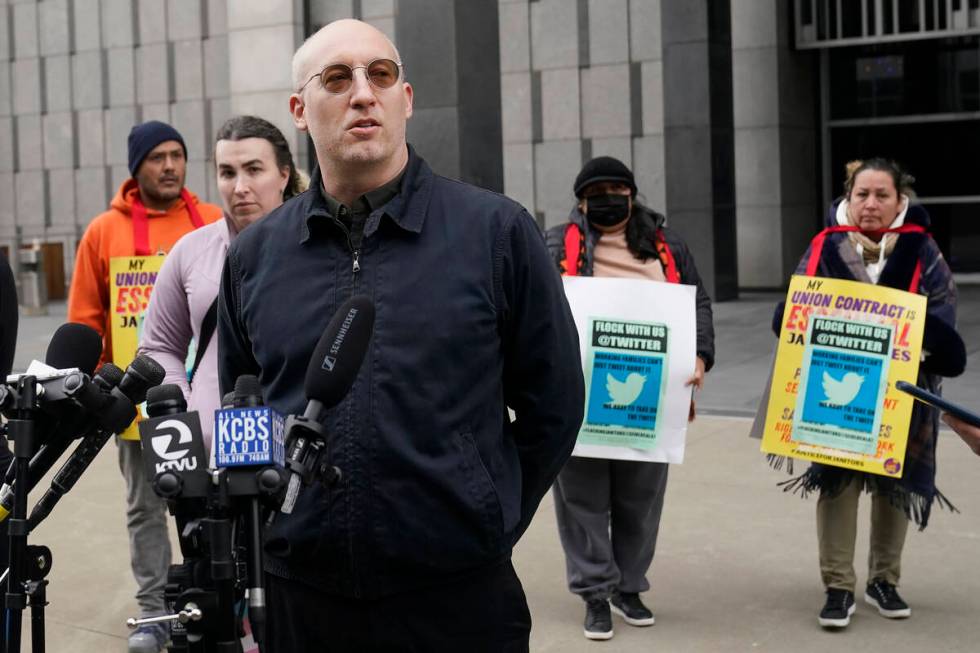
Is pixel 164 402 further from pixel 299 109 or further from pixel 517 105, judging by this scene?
pixel 517 105

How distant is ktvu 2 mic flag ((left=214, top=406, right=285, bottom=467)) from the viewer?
2.09 meters

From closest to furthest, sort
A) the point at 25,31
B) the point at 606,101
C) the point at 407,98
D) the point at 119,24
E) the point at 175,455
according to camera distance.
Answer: the point at 175,455, the point at 407,98, the point at 606,101, the point at 119,24, the point at 25,31

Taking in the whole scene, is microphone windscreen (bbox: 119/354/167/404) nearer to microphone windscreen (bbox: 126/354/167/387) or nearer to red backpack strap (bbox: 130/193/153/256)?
microphone windscreen (bbox: 126/354/167/387)

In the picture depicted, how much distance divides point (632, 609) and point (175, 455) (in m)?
3.89

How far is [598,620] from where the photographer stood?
222 inches

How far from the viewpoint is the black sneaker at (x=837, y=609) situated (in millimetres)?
5582

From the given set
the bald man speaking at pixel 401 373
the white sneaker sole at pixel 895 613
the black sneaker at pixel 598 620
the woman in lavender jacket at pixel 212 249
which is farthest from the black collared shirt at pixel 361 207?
the white sneaker sole at pixel 895 613

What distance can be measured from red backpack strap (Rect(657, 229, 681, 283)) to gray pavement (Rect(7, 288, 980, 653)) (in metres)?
1.42

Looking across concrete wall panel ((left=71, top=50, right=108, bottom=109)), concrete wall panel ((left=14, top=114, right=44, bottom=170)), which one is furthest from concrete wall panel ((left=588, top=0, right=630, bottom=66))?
concrete wall panel ((left=14, top=114, right=44, bottom=170))

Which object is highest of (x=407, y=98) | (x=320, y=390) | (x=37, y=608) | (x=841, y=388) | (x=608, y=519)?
(x=407, y=98)

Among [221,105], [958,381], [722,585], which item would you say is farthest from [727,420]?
[221,105]

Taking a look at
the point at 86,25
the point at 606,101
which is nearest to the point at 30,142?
the point at 86,25

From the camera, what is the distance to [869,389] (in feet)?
18.6

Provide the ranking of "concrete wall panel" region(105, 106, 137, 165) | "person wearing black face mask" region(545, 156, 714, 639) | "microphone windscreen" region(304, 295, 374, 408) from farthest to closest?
"concrete wall panel" region(105, 106, 137, 165) < "person wearing black face mask" region(545, 156, 714, 639) < "microphone windscreen" region(304, 295, 374, 408)
